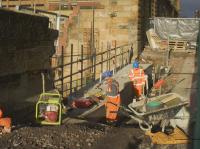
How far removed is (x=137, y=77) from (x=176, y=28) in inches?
543

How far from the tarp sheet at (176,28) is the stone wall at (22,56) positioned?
14.3 meters

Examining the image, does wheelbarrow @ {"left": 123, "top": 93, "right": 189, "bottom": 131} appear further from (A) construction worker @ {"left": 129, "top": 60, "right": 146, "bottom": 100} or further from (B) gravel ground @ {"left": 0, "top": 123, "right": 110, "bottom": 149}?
(A) construction worker @ {"left": 129, "top": 60, "right": 146, "bottom": 100}

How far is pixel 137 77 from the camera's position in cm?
1859

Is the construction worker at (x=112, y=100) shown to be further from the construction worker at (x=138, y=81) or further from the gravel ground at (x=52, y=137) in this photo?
the construction worker at (x=138, y=81)

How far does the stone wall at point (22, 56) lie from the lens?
560 inches

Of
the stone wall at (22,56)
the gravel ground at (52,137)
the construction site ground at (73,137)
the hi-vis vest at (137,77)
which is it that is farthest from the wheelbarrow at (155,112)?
the hi-vis vest at (137,77)

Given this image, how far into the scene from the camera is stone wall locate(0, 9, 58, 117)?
560 inches

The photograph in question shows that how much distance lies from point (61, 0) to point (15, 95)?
16.4 metres

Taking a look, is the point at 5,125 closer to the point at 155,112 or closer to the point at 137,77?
the point at 155,112

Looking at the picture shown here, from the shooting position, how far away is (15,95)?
1530 centimetres

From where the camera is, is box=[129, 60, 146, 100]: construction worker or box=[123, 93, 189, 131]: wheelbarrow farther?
box=[129, 60, 146, 100]: construction worker

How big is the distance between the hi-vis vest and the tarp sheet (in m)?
13.4

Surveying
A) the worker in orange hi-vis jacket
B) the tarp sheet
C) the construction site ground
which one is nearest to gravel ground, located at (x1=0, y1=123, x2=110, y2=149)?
the construction site ground

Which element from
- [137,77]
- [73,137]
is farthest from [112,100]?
[137,77]
